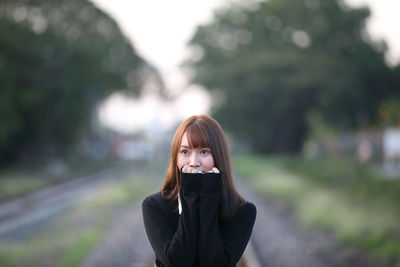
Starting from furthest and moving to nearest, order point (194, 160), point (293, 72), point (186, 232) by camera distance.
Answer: point (293, 72) → point (194, 160) → point (186, 232)

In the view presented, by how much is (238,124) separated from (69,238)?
3099cm

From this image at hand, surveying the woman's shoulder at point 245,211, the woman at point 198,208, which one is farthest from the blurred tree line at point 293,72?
the woman at point 198,208

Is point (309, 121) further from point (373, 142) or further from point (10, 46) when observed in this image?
point (10, 46)

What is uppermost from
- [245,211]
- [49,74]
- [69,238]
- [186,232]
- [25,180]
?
[49,74]

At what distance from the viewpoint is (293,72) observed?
32.6 meters

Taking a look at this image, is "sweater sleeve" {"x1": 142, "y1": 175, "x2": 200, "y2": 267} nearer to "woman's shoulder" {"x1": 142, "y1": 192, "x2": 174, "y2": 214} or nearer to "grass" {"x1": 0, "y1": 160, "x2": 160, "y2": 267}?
"woman's shoulder" {"x1": 142, "y1": 192, "x2": 174, "y2": 214}

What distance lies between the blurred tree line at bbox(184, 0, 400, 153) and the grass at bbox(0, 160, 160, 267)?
58.3 feet

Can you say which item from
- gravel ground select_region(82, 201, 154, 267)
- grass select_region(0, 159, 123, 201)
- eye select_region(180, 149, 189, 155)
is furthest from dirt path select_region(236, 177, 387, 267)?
grass select_region(0, 159, 123, 201)

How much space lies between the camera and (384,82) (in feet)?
116

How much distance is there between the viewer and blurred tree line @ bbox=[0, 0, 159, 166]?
2791 cm

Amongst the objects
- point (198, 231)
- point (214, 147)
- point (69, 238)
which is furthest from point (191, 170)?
point (69, 238)

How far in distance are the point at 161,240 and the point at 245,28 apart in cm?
4079

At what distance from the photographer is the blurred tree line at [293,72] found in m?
32.2

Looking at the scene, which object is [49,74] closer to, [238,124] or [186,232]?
[238,124]
